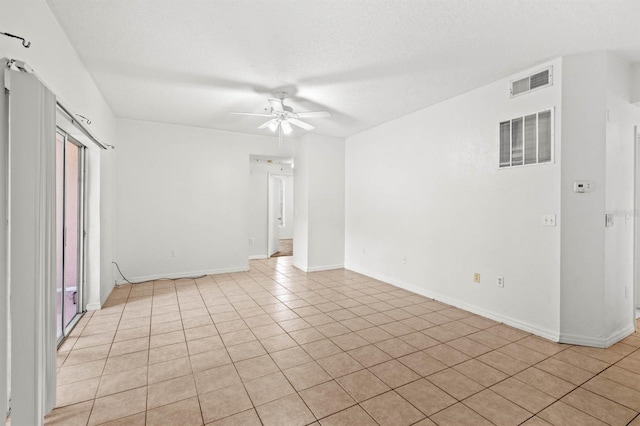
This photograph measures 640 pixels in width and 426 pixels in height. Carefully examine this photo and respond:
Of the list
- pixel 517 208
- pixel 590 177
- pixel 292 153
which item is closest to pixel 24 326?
pixel 517 208

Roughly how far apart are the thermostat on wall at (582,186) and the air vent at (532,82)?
1028 mm

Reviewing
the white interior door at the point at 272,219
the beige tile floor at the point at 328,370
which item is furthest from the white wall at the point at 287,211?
the beige tile floor at the point at 328,370

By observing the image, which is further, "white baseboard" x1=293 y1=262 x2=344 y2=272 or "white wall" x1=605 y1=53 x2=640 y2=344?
"white baseboard" x1=293 y1=262 x2=344 y2=272

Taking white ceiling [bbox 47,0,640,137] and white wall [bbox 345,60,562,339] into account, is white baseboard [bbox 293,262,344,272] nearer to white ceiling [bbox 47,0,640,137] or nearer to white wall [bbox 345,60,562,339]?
white wall [bbox 345,60,562,339]

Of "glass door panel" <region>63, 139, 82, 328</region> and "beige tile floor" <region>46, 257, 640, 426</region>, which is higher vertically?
"glass door panel" <region>63, 139, 82, 328</region>

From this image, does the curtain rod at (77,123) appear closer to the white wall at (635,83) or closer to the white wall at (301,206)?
the white wall at (301,206)

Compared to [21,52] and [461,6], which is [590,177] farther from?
[21,52]

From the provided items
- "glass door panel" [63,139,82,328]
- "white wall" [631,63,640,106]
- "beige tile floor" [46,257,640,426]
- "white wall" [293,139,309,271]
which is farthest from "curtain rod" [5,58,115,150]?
"white wall" [631,63,640,106]

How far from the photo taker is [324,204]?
589 centimetres

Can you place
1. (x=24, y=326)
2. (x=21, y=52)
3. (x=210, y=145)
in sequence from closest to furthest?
(x=24, y=326)
(x=21, y=52)
(x=210, y=145)

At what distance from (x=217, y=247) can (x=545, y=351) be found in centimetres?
509

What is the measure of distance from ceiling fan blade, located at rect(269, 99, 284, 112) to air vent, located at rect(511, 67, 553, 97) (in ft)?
8.75

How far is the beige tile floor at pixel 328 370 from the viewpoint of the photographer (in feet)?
6.12

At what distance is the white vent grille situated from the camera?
115 inches
